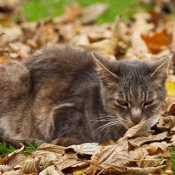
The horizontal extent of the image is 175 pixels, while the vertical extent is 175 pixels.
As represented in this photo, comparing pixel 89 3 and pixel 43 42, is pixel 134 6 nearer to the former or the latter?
pixel 89 3

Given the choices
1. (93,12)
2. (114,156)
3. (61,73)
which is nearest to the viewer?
(114,156)

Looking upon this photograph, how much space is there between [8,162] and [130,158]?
1222mm

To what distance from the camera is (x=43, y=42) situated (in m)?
9.16

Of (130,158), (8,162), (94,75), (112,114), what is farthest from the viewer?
(94,75)

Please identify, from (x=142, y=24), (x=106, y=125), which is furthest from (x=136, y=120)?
(x=142, y=24)

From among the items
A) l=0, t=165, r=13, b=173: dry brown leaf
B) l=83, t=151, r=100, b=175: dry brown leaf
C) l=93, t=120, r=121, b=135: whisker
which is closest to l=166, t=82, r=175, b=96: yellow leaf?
l=93, t=120, r=121, b=135: whisker

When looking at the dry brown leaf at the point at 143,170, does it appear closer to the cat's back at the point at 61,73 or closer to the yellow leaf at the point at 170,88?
the cat's back at the point at 61,73

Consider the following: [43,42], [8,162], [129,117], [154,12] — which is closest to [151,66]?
[129,117]

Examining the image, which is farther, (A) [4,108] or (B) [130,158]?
(A) [4,108]

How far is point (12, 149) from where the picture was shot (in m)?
5.85

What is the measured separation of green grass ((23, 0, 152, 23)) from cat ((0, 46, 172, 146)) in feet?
16.3

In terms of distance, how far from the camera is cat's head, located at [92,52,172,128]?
18.3 feet

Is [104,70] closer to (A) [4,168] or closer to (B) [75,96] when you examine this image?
(B) [75,96]

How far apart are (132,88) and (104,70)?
331 mm
